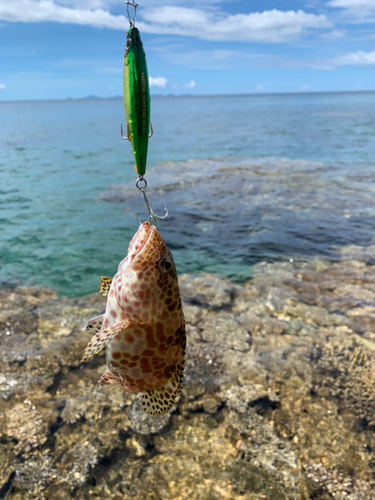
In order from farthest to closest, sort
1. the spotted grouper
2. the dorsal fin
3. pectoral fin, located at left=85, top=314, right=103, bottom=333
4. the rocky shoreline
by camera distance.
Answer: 1. the rocky shoreline
2. the dorsal fin
3. pectoral fin, located at left=85, top=314, right=103, bottom=333
4. the spotted grouper

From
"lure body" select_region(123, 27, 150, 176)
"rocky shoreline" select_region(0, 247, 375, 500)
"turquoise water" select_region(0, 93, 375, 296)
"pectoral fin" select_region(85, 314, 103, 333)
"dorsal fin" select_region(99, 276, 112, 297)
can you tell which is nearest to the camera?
"lure body" select_region(123, 27, 150, 176)

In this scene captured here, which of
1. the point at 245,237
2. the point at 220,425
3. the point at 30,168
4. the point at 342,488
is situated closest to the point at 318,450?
the point at 342,488

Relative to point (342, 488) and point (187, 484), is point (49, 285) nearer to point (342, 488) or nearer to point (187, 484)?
point (187, 484)

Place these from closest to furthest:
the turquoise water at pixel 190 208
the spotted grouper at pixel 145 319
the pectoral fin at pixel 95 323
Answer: the spotted grouper at pixel 145 319
the pectoral fin at pixel 95 323
the turquoise water at pixel 190 208

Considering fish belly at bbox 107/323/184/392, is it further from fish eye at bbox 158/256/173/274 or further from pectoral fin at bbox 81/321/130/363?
fish eye at bbox 158/256/173/274

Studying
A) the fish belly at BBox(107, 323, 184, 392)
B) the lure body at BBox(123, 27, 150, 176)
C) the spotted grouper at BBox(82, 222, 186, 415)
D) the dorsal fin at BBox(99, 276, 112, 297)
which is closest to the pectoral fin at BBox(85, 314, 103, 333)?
the spotted grouper at BBox(82, 222, 186, 415)

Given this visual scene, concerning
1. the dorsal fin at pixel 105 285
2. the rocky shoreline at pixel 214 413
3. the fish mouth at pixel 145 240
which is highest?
the fish mouth at pixel 145 240

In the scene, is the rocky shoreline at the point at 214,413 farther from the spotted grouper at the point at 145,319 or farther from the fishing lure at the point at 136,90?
the fishing lure at the point at 136,90

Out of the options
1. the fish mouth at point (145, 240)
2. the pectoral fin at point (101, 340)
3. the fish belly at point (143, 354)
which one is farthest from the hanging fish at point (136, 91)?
the fish belly at point (143, 354)
